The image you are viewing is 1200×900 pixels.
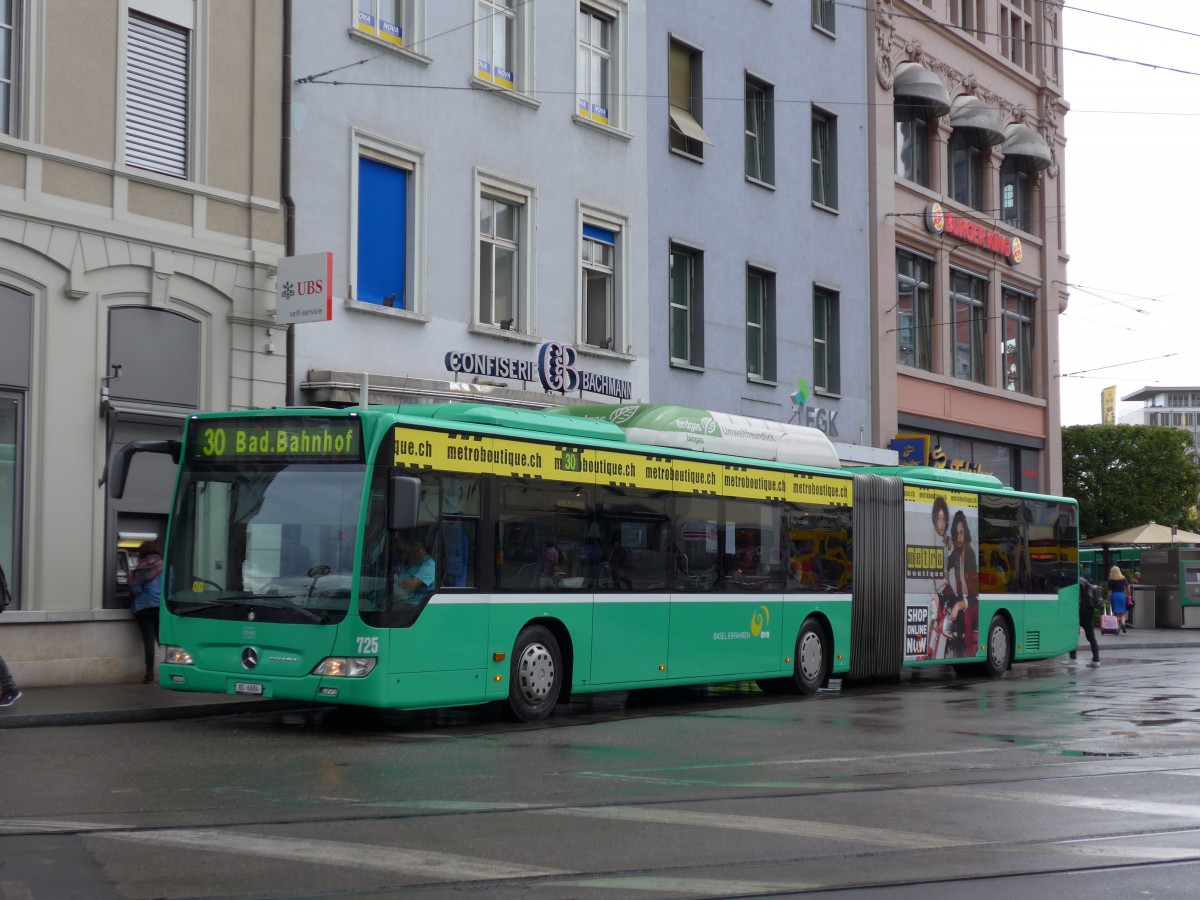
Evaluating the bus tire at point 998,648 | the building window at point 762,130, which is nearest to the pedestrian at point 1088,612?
the bus tire at point 998,648

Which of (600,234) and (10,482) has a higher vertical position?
(600,234)

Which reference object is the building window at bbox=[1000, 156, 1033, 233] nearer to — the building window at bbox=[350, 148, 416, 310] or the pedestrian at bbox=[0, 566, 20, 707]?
the building window at bbox=[350, 148, 416, 310]

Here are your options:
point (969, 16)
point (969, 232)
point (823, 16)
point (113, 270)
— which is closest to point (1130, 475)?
point (969, 232)

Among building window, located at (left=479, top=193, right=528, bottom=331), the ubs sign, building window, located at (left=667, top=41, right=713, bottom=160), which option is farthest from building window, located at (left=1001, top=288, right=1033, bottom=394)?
building window, located at (left=479, top=193, right=528, bottom=331)

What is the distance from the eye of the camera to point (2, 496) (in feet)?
57.0

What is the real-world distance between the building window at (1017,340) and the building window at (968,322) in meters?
1.14

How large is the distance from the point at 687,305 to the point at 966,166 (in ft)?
41.9

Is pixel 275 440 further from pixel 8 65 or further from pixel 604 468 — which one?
pixel 8 65

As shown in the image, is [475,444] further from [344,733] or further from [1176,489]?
[1176,489]

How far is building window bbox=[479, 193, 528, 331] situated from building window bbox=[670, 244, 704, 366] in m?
4.55

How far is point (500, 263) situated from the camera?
24297 millimetres

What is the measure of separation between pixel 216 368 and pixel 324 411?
20.2 ft

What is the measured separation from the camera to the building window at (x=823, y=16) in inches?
1288

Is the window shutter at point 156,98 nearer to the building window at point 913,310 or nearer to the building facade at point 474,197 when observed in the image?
the building facade at point 474,197
